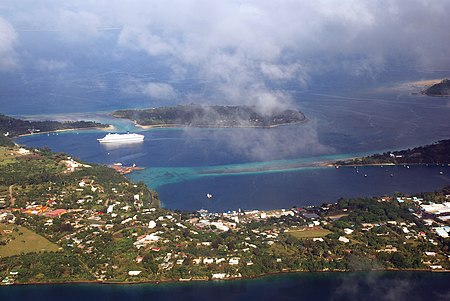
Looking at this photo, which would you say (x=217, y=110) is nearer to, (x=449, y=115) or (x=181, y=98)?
(x=181, y=98)

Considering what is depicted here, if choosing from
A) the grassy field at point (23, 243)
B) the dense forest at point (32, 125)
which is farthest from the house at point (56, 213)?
the dense forest at point (32, 125)

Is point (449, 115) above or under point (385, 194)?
above

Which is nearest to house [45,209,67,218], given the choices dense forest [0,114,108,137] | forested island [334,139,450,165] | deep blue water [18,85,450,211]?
deep blue water [18,85,450,211]

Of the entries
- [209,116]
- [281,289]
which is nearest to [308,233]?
[281,289]

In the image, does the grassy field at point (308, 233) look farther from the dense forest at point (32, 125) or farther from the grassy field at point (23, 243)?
the dense forest at point (32, 125)

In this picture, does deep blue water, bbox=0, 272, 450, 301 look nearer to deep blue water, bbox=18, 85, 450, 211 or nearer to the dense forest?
deep blue water, bbox=18, 85, 450, 211

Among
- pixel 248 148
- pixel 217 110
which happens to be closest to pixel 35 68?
pixel 217 110

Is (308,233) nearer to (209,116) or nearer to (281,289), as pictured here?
(281,289)
